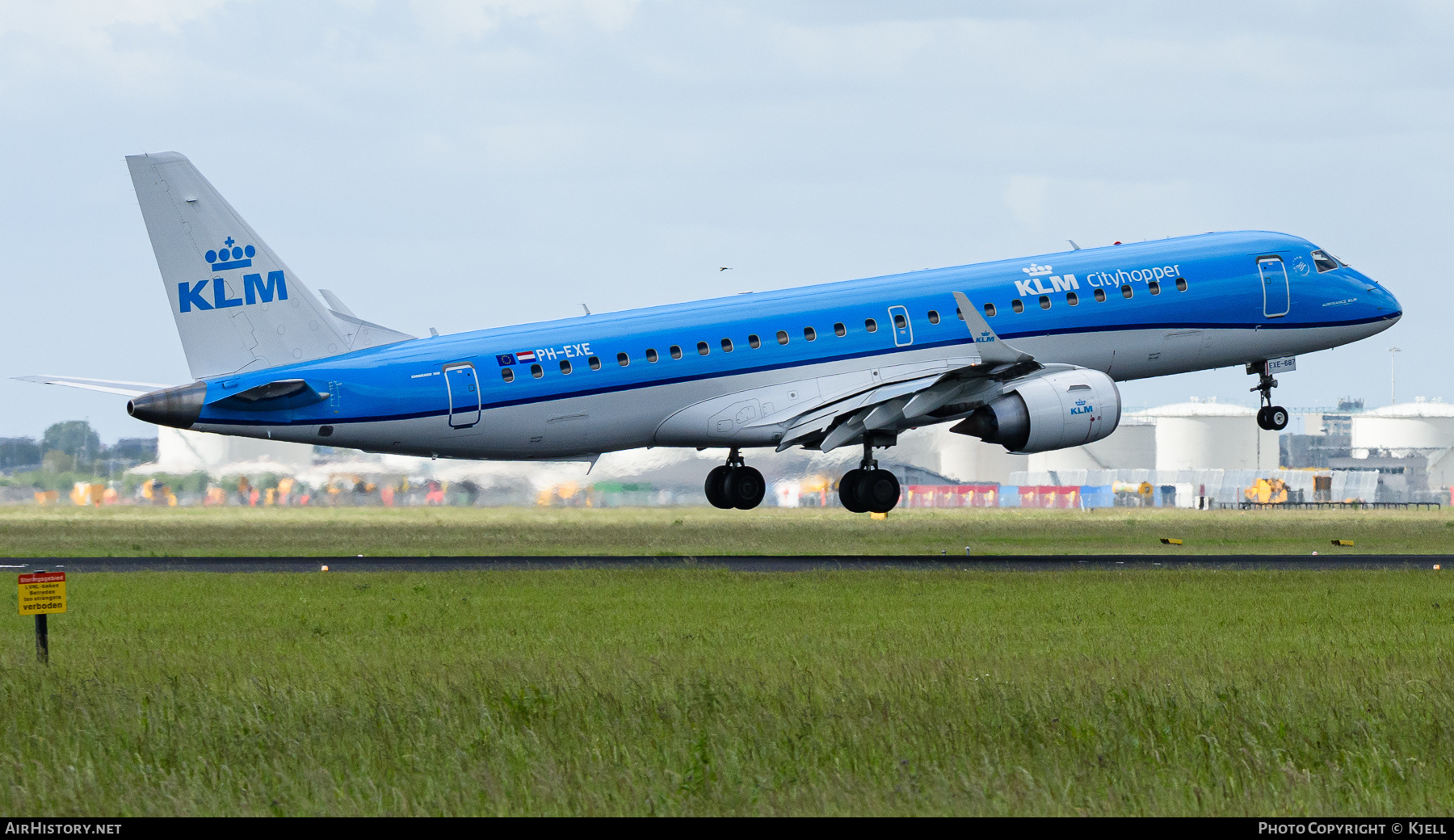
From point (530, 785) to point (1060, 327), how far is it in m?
30.1

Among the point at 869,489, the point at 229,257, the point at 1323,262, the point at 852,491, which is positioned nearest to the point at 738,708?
the point at 229,257

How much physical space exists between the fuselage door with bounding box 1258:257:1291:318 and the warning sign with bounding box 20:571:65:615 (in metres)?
31.5

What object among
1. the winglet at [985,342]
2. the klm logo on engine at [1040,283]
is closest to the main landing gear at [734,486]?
the winglet at [985,342]

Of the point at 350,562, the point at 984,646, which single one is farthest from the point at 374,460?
the point at 984,646

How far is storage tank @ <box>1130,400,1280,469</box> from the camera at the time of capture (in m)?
156

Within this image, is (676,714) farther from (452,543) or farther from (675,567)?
(452,543)

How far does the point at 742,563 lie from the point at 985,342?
25.4ft

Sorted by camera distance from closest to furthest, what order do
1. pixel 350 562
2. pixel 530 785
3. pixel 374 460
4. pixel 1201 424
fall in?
pixel 530 785, pixel 350 562, pixel 374 460, pixel 1201 424

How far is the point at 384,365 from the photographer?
3759 centimetres

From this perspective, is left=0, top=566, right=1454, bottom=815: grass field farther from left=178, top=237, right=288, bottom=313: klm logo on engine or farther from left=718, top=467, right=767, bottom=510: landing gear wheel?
left=718, top=467, right=767, bottom=510: landing gear wheel

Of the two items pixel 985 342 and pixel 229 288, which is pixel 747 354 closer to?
pixel 985 342

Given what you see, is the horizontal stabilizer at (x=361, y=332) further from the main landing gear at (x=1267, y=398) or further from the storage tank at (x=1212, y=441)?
the storage tank at (x=1212, y=441)

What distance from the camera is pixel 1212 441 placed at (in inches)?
6142

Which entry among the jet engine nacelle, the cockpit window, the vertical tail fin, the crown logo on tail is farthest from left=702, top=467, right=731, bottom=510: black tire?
the cockpit window
